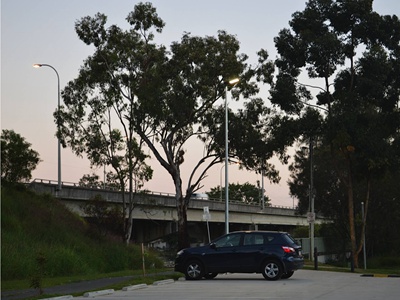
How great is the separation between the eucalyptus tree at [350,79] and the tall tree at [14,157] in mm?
16319

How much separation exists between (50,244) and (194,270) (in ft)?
29.9

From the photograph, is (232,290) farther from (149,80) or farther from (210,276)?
(149,80)

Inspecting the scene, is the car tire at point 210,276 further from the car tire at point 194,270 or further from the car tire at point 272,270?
the car tire at point 272,270

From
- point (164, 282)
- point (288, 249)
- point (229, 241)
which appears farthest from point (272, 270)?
point (164, 282)

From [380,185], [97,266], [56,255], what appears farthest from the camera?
[380,185]

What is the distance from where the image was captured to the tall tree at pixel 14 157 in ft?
122

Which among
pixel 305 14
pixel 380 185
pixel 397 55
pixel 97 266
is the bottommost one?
pixel 97 266

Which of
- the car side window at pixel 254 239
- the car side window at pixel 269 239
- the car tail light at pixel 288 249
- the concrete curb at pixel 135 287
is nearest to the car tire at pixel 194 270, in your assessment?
the car side window at pixel 254 239

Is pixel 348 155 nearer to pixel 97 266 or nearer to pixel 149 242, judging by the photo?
pixel 97 266

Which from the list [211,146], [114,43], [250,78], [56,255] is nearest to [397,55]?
[250,78]

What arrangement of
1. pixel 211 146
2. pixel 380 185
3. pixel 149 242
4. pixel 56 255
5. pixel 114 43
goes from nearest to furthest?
pixel 56 255
pixel 114 43
pixel 211 146
pixel 380 185
pixel 149 242

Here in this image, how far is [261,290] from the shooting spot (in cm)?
2009

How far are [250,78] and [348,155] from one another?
378 inches

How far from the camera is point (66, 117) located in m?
47.7
